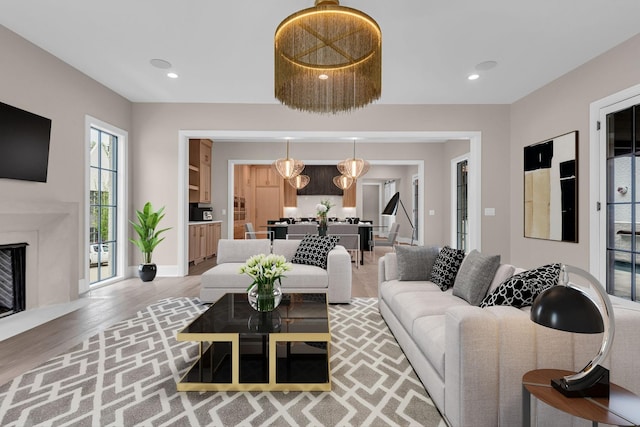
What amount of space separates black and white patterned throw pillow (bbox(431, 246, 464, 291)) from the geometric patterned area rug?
731 millimetres

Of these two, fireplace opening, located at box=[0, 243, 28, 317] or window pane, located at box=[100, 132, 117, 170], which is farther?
window pane, located at box=[100, 132, 117, 170]

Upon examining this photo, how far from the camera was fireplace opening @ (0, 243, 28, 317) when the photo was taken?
338cm

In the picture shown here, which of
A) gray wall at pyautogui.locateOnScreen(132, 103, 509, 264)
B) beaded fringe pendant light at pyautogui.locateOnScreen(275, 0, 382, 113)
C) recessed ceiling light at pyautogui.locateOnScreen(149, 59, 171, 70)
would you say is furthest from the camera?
gray wall at pyautogui.locateOnScreen(132, 103, 509, 264)

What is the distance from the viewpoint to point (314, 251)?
419 centimetres

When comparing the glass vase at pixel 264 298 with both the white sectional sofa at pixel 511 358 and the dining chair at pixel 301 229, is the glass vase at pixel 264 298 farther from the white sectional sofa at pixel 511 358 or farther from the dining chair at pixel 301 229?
the dining chair at pixel 301 229

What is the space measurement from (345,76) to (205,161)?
594cm

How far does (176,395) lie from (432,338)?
1.57 meters

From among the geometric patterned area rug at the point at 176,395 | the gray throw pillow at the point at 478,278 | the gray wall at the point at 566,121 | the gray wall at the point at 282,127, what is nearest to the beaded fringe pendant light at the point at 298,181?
the gray wall at the point at 282,127

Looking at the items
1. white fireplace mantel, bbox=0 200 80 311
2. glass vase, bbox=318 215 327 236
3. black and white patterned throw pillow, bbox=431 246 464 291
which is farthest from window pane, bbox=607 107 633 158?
white fireplace mantel, bbox=0 200 80 311

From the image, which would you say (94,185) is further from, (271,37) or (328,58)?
(328,58)

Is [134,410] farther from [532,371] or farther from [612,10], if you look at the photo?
[612,10]

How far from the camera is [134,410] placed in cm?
180

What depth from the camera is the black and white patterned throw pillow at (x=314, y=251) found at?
411 cm

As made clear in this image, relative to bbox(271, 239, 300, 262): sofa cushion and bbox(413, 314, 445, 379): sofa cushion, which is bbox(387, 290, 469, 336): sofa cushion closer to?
bbox(413, 314, 445, 379): sofa cushion
